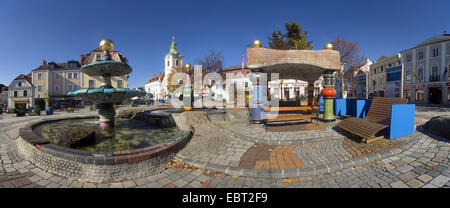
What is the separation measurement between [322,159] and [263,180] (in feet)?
5.44

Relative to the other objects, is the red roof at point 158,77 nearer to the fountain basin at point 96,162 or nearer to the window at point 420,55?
the window at point 420,55

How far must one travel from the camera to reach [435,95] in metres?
26.6

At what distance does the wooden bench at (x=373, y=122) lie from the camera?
4852 millimetres

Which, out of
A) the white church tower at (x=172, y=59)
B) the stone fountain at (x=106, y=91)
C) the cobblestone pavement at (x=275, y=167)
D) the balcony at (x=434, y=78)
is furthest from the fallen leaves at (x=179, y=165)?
the white church tower at (x=172, y=59)

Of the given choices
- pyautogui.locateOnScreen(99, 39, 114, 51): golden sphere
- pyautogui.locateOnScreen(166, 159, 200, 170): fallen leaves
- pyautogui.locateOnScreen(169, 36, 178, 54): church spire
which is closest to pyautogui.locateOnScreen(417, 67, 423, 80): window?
pyautogui.locateOnScreen(166, 159, 200, 170): fallen leaves

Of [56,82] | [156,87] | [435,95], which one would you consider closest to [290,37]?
[435,95]

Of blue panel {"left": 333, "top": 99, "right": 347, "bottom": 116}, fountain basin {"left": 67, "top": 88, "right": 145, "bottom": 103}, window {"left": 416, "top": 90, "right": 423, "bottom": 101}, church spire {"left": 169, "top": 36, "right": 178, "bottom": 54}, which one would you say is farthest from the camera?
church spire {"left": 169, "top": 36, "right": 178, "bottom": 54}

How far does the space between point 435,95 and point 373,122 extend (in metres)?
35.4

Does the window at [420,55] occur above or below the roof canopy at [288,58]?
above

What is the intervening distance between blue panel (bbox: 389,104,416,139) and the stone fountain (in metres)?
8.80

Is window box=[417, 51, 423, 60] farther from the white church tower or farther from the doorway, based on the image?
the white church tower

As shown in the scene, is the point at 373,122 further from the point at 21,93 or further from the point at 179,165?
the point at 21,93

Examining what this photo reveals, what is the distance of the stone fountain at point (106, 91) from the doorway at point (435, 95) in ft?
135

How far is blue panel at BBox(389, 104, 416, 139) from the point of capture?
16.8 feet
